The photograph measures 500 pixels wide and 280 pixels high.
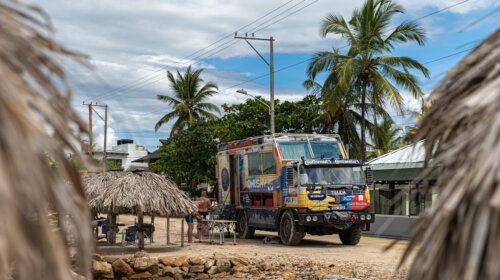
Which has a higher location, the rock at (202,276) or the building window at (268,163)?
the building window at (268,163)

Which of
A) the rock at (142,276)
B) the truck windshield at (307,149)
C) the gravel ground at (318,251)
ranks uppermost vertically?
the truck windshield at (307,149)

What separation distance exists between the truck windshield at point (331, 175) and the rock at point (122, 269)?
223 inches

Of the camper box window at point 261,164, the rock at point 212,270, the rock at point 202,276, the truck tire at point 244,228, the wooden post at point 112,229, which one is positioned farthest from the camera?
the truck tire at point 244,228

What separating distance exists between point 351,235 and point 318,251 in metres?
2.03

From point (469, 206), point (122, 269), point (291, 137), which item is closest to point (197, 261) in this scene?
point (122, 269)

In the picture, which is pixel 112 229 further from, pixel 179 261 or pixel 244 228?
pixel 179 261

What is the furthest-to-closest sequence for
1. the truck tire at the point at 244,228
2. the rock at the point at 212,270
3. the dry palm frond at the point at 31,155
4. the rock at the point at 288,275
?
the truck tire at the point at 244,228
the rock at the point at 212,270
the rock at the point at 288,275
the dry palm frond at the point at 31,155

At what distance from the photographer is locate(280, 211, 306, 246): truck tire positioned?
17234 millimetres

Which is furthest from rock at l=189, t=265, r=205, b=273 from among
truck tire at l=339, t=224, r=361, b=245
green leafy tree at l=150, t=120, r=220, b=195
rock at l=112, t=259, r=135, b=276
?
green leafy tree at l=150, t=120, r=220, b=195

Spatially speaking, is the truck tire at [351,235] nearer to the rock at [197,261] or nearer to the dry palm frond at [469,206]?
the rock at [197,261]

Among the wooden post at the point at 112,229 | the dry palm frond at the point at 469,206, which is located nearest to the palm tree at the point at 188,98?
the wooden post at the point at 112,229

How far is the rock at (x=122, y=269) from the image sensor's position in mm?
13773

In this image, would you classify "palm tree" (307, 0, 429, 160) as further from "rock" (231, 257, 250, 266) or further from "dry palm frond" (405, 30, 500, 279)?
"dry palm frond" (405, 30, 500, 279)

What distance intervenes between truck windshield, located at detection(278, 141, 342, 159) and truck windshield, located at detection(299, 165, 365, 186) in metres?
0.98
